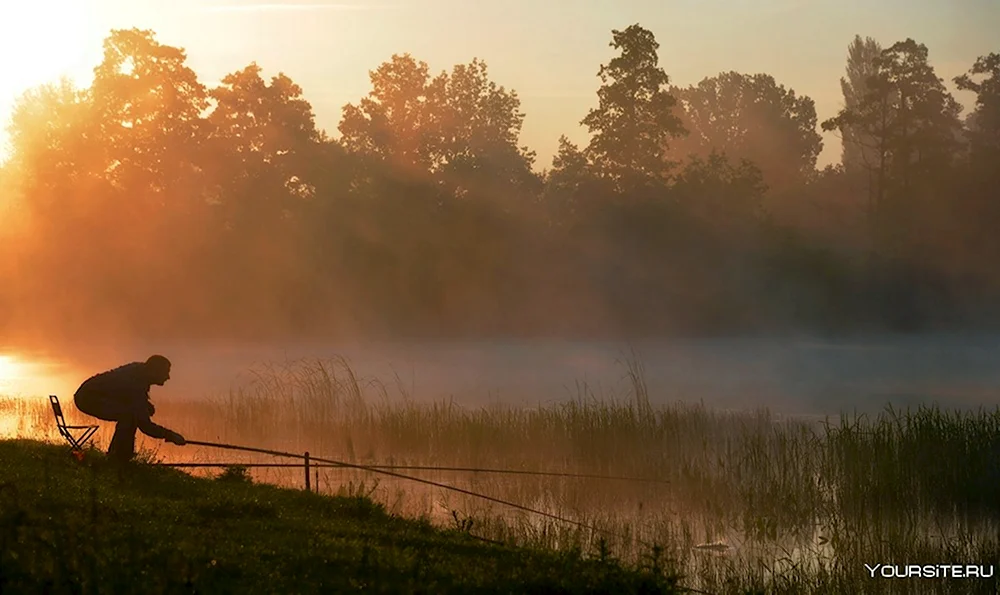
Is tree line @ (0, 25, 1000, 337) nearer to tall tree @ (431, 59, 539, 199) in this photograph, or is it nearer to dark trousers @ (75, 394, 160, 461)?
tall tree @ (431, 59, 539, 199)

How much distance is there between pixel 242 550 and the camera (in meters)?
12.3

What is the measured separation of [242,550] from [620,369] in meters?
40.1

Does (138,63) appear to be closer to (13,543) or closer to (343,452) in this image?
(343,452)

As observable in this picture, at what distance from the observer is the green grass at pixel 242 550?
11.1 metres

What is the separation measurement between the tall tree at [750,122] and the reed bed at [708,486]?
7663cm

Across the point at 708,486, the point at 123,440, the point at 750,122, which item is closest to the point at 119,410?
the point at 123,440

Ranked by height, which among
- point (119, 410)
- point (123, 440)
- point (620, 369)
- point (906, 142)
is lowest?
point (123, 440)

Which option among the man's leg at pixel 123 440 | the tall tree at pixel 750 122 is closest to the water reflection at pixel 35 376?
the man's leg at pixel 123 440

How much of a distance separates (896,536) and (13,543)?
11271 millimetres

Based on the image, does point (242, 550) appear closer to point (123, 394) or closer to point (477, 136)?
→ point (123, 394)

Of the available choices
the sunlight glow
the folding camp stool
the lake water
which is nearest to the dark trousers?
the folding camp stool

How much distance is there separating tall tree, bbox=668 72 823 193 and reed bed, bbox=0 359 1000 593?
76.6 m

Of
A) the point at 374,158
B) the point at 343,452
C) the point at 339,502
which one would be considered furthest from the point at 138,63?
the point at 339,502

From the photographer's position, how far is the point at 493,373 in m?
49.3
